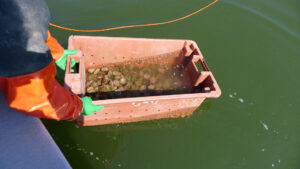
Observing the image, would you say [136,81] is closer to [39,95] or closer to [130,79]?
[130,79]

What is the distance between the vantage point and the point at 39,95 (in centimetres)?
86

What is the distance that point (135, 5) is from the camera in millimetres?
2951

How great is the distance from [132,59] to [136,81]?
0.28 m

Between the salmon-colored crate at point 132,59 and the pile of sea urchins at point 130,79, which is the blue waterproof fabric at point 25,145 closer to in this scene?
the salmon-colored crate at point 132,59

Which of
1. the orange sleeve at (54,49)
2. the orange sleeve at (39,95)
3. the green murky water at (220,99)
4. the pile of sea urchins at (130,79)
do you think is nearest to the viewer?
the orange sleeve at (39,95)

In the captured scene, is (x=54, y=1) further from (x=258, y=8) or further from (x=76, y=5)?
(x=258, y=8)

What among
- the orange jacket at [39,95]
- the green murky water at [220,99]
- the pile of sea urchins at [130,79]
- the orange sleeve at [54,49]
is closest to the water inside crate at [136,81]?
the pile of sea urchins at [130,79]

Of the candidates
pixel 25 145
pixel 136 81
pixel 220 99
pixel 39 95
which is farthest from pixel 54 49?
pixel 220 99

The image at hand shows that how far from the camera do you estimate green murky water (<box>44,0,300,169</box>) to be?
166 cm

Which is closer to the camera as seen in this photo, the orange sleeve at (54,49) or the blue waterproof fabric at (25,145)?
the blue waterproof fabric at (25,145)

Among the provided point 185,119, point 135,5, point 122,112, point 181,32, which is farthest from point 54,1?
point 185,119

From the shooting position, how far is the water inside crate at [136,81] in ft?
5.98

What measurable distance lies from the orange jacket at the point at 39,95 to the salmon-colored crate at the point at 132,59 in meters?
0.31

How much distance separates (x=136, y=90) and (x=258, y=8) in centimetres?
305
